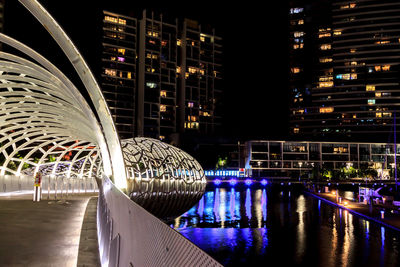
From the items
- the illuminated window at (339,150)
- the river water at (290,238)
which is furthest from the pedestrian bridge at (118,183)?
the illuminated window at (339,150)

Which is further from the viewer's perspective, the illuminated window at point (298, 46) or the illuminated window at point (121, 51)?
the illuminated window at point (298, 46)

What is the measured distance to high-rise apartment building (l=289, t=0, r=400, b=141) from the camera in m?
124

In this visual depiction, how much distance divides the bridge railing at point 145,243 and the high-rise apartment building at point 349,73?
392 feet

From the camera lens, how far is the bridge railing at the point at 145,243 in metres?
2.83

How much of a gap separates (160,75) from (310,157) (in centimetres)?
4743

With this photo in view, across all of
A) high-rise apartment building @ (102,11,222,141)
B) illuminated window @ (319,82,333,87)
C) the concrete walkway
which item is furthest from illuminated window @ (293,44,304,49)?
the concrete walkway

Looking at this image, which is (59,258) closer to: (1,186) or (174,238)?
(174,238)

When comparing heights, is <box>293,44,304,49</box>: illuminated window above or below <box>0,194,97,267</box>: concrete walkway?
above

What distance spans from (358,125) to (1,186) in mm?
116706

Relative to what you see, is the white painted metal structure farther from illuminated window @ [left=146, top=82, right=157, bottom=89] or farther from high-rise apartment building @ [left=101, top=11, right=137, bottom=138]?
illuminated window @ [left=146, top=82, right=157, bottom=89]

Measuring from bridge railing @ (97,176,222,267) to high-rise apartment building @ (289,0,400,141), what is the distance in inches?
4702

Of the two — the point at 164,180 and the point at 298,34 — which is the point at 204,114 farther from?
the point at 164,180

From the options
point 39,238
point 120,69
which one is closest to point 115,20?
point 120,69

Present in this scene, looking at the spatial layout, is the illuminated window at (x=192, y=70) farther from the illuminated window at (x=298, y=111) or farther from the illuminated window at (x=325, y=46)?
the illuminated window at (x=325, y=46)
